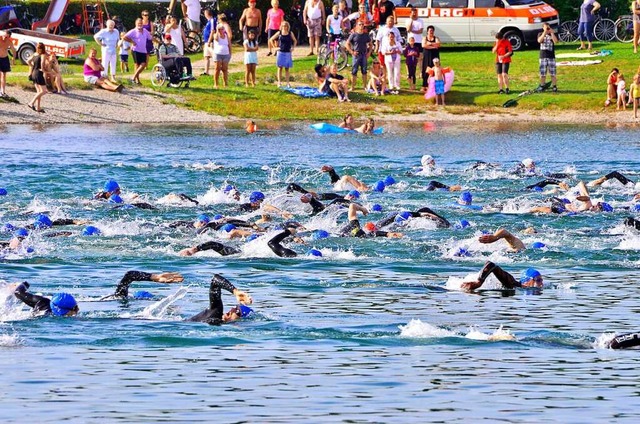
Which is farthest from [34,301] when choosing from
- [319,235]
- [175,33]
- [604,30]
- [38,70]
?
[604,30]

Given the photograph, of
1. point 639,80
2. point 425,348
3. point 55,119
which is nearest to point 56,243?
point 425,348

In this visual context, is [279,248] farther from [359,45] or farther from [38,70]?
[359,45]

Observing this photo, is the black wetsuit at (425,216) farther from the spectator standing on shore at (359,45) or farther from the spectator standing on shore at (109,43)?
the spectator standing on shore at (109,43)

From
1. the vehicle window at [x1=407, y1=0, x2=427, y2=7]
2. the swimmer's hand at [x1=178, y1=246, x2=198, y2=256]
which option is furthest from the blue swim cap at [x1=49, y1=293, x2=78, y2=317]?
the vehicle window at [x1=407, y1=0, x2=427, y2=7]

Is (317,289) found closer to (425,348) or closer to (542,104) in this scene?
(425,348)

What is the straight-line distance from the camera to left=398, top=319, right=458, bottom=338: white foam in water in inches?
615

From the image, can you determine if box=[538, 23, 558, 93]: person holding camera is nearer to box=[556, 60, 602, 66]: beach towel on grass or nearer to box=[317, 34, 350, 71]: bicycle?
box=[556, 60, 602, 66]: beach towel on grass

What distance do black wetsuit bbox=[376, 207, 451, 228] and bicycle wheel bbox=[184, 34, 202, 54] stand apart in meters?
23.0

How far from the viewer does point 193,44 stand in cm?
4591

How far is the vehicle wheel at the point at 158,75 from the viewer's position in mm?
41062

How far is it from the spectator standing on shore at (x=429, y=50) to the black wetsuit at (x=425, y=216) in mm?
17065

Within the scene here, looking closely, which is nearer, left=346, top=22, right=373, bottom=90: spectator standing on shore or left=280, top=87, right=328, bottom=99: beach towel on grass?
left=346, top=22, right=373, bottom=90: spectator standing on shore

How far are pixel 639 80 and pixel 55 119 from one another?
15699 mm

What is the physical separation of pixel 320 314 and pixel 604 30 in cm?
3187
